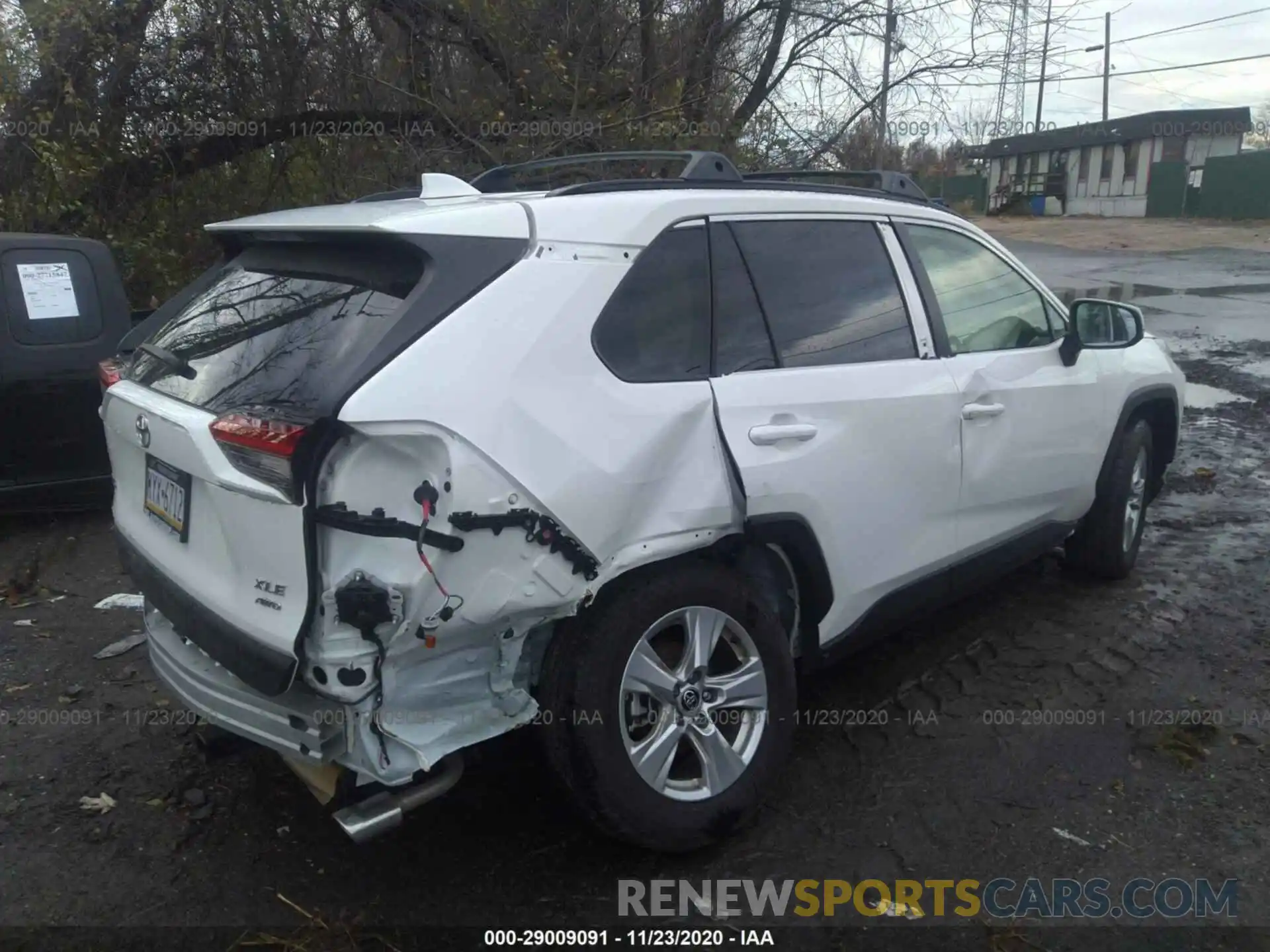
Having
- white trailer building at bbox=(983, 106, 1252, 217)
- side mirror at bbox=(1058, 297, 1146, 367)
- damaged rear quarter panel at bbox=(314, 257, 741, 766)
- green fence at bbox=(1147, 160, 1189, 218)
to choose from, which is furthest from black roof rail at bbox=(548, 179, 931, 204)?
white trailer building at bbox=(983, 106, 1252, 217)

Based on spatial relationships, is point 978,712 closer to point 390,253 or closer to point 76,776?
point 390,253

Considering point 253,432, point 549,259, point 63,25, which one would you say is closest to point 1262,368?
point 549,259

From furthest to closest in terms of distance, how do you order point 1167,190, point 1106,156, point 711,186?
point 1106,156, point 1167,190, point 711,186

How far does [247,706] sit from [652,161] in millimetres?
2420

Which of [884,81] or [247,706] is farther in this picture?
[884,81]

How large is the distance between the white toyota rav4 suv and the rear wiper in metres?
0.02

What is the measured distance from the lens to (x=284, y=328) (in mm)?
2777

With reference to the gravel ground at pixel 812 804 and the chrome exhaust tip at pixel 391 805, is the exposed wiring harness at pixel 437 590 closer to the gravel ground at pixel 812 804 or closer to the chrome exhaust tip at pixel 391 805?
the chrome exhaust tip at pixel 391 805

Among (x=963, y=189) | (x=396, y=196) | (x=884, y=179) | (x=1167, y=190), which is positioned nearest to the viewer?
(x=396, y=196)

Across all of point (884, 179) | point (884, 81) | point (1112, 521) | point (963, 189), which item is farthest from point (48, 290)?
point (963, 189)

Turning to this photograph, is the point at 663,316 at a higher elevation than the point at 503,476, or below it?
higher

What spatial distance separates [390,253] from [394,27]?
339 inches

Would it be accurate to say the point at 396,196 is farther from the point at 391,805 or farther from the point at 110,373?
the point at 391,805

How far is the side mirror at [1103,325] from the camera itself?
4523 millimetres
